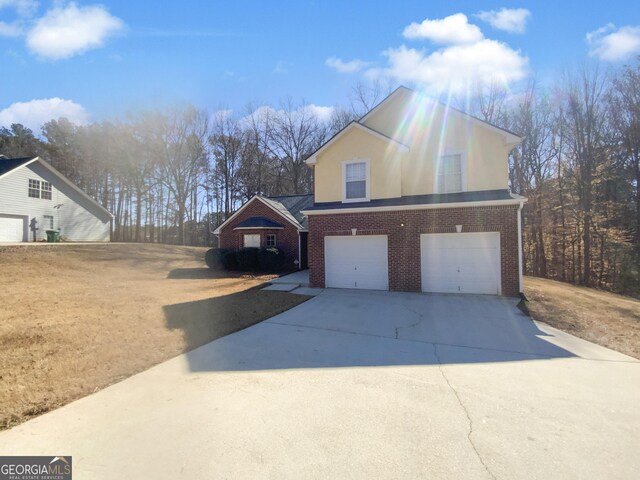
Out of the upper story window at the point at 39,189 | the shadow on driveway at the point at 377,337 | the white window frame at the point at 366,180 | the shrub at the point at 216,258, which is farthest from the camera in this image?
the upper story window at the point at 39,189

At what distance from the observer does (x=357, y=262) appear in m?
12.5

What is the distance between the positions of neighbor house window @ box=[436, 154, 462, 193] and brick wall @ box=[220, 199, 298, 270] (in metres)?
10.3

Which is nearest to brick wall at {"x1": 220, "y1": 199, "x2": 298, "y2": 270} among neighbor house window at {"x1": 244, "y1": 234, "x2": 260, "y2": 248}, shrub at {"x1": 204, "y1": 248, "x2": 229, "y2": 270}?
neighbor house window at {"x1": 244, "y1": 234, "x2": 260, "y2": 248}

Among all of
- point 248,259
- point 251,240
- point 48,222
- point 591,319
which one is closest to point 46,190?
point 48,222

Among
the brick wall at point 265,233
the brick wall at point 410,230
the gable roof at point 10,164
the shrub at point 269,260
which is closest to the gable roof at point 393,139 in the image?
the brick wall at point 410,230

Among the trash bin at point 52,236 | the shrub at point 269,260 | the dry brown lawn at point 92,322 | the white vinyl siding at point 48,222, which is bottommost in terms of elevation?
the dry brown lawn at point 92,322

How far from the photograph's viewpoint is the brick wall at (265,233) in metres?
20.4

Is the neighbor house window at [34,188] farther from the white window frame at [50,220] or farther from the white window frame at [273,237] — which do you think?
the white window frame at [273,237]

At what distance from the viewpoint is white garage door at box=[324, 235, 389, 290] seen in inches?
478

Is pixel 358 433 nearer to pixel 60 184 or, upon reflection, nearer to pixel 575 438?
pixel 575 438

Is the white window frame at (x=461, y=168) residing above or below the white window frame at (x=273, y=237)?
above

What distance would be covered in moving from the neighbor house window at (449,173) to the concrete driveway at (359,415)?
7.24 metres

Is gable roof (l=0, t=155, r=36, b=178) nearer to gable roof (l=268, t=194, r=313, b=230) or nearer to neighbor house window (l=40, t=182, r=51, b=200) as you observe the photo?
neighbor house window (l=40, t=182, r=51, b=200)

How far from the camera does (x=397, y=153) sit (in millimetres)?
12664
